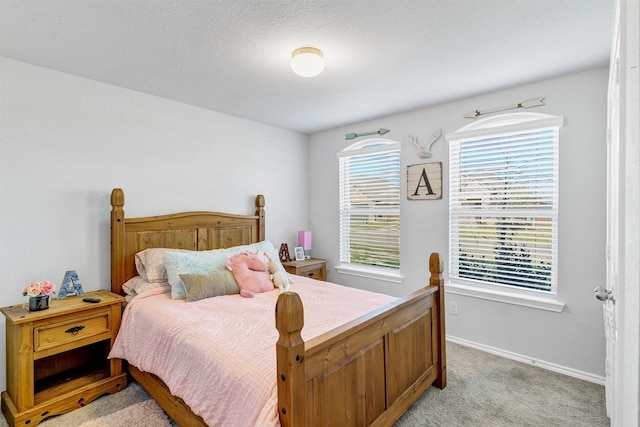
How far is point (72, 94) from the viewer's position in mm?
2510

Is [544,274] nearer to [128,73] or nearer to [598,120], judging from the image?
[598,120]

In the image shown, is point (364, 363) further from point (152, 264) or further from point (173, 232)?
point (173, 232)

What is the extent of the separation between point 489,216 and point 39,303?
3614 millimetres

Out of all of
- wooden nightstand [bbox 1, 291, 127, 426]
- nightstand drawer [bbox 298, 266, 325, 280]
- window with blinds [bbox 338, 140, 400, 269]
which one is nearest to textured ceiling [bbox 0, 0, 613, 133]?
window with blinds [bbox 338, 140, 400, 269]

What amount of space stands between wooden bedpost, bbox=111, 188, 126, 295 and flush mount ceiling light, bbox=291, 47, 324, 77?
179 cm

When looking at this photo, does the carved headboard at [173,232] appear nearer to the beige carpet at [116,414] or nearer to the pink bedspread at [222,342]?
the pink bedspread at [222,342]

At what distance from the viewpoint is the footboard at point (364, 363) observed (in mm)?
1222

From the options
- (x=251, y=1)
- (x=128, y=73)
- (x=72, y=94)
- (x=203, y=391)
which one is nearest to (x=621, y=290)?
(x=203, y=391)

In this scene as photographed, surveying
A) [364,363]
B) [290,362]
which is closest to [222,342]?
[290,362]

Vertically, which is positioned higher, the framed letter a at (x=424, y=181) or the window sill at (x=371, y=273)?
the framed letter a at (x=424, y=181)

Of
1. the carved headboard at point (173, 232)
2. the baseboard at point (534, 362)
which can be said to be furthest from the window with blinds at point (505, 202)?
the carved headboard at point (173, 232)

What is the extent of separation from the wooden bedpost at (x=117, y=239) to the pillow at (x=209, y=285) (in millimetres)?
628

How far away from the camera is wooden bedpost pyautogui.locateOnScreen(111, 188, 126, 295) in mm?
2604

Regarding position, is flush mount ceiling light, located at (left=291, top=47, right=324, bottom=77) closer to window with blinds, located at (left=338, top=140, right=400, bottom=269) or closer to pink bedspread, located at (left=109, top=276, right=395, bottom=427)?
pink bedspread, located at (left=109, top=276, right=395, bottom=427)
